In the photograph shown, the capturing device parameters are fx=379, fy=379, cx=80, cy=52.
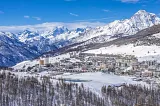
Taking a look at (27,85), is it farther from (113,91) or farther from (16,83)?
(113,91)

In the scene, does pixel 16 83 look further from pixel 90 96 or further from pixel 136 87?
pixel 136 87

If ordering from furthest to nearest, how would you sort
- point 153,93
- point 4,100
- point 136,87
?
point 136,87 → point 153,93 → point 4,100

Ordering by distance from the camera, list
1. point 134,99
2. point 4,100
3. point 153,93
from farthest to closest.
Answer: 1. point 153,93
2. point 134,99
3. point 4,100

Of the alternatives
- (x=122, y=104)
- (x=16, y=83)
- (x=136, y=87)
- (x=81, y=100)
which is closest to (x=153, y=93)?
(x=136, y=87)

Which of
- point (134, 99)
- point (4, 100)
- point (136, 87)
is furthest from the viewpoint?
point (136, 87)

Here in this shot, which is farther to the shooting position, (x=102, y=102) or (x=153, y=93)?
(x=153, y=93)

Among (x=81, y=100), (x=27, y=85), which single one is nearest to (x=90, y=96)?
(x=81, y=100)

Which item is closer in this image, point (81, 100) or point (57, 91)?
point (81, 100)

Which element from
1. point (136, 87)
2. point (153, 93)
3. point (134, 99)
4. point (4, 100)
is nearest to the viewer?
point (4, 100)
